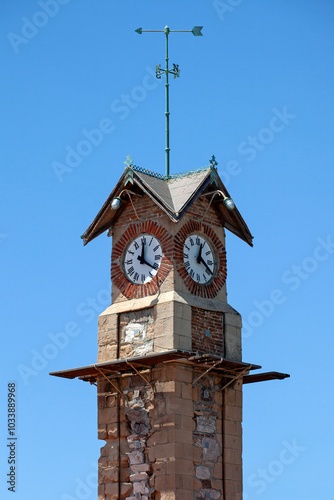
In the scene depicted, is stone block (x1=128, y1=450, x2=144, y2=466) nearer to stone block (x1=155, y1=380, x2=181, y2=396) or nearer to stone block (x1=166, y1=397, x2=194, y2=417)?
stone block (x1=166, y1=397, x2=194, y2=417)

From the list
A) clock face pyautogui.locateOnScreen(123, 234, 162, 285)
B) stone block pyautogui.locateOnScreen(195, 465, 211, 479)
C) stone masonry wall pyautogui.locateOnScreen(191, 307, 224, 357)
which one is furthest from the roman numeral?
stone block pyautogui.locateOnScreen(195, 465, 211, 479)

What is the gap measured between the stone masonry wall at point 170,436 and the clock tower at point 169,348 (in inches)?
1.1

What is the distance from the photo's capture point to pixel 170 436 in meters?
35.3

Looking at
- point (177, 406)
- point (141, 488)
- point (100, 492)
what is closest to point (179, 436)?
point (177, 406)

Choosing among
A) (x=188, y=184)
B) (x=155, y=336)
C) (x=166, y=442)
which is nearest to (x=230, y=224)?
(x=188, y=184)

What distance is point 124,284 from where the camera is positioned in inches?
1505

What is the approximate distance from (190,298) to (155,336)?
61.9 inches

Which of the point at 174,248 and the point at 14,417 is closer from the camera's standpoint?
the point at 174,248

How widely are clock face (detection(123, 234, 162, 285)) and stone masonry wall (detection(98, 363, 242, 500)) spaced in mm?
3022

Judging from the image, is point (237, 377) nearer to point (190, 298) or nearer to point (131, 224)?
point (190, 298)

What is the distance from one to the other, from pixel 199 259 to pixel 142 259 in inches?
67.2

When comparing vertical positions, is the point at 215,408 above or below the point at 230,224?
below

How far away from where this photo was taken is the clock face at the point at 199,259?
37.6 meters

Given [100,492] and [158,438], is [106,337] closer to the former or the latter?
[158,438]
